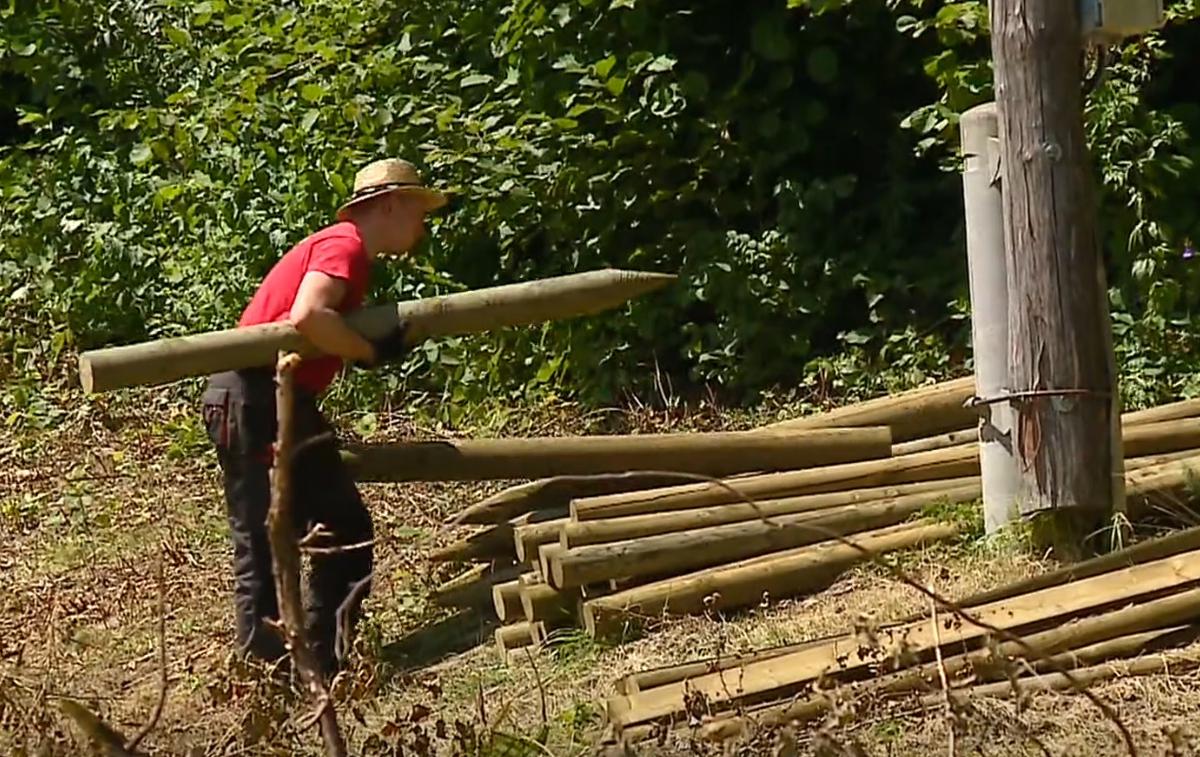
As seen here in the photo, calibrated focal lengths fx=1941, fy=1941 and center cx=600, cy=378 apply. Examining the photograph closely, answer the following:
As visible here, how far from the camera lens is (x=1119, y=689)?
5.09m

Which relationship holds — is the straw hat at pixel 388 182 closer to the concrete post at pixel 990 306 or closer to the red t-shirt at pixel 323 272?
the red t-shirt at pixel 323 272

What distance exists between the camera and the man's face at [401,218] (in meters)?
6.16

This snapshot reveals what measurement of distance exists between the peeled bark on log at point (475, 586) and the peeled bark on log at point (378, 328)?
952mm

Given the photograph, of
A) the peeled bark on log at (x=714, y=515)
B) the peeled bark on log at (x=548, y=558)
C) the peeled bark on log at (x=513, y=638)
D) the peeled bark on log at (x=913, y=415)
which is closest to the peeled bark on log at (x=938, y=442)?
the peeled bark on log at (x=913, y=415)

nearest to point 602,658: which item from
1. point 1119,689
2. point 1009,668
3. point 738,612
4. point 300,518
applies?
point 738,612

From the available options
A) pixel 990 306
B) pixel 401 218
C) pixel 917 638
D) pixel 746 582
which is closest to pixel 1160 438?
pixel 990 306

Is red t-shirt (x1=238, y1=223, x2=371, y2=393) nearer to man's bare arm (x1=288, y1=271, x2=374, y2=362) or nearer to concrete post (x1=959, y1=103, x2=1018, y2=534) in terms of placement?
man's bare arm (x1=288, y1=271, x2=374, y2=362)

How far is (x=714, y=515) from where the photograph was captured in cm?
634

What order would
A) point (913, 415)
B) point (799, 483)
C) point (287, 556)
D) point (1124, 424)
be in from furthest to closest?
1. point (913, 415)
2. point (1124, 424)
3. point (799, 483)
4. point (287, 556)

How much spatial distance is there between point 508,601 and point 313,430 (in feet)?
2.79

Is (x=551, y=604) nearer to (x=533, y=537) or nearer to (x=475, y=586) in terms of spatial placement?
(x=533, y=537)

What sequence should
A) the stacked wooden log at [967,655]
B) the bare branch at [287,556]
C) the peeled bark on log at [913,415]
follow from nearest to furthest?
the bare branch at [287,556] < the stacked wooden log at [967,655] < the peeled bark on log at [913,415]

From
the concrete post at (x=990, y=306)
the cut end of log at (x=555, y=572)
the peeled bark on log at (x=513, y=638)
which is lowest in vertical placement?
the peeled bark on log at (x=513, y=638)

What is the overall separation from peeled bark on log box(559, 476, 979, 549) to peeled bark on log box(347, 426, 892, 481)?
10.8 inches
